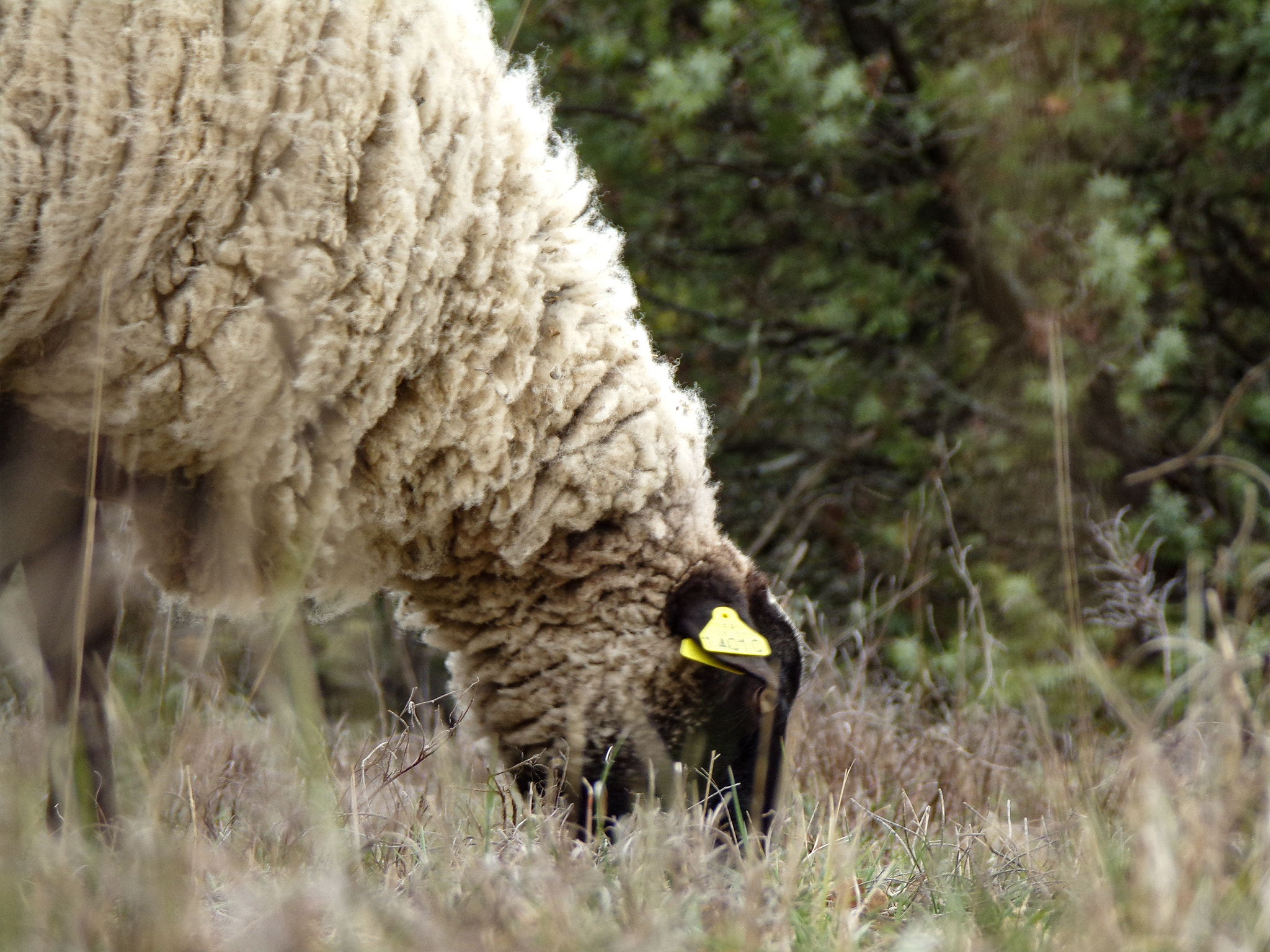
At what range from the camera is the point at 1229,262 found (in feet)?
18.1

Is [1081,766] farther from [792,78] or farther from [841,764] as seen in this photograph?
[792,78]

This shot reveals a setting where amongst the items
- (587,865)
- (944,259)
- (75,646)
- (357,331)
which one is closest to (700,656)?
(587,865)

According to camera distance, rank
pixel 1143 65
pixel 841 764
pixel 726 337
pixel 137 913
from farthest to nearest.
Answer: pixel 726 337, pixel 1143 65, pixel 841 764, pixel 137 913

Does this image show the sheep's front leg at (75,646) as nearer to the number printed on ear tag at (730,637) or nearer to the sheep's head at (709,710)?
the sheep's head at (709,710)

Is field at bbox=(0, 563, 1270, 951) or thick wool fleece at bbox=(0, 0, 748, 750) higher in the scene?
thick wool fleece at bbox=(0, 0, 748, 750)

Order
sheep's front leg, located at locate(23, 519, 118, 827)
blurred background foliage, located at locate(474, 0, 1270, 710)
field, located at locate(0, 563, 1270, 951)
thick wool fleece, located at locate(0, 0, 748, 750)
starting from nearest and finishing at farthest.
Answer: field, located at locate(0, 563, 1270, 951) → thick wool fleece, located at locate(0, 0, 748, 750) → sheep's front leg, located at locate(23, 519, 118, 827) → blurred background foliage, located at locate(474, 0, 1270, 710)

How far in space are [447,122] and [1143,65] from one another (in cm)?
431

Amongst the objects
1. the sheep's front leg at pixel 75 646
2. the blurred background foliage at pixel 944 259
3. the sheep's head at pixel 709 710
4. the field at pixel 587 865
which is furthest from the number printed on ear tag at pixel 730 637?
the blurred background foliage at pixel 944 259

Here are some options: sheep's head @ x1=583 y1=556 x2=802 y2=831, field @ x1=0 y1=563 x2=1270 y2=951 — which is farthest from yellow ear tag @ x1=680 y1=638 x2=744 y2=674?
field @ x1=0 y1=563 x2=1270 y2=951

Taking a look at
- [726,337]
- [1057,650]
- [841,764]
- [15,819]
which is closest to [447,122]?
[15,819]

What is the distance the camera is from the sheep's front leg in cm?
237

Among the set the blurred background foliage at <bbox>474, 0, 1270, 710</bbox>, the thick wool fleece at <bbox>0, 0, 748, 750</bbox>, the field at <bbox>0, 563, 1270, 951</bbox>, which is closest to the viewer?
the field at <bbox>0, 563, 1270, 951</bbox>

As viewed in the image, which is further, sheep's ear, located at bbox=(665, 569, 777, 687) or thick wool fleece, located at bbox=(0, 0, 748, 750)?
sheep's ear, located at bbox=(665, 569, 777, 687)

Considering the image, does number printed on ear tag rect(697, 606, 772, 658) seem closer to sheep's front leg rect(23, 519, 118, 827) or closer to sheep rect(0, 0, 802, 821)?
sheep rect(0, 0, 802, 821)
